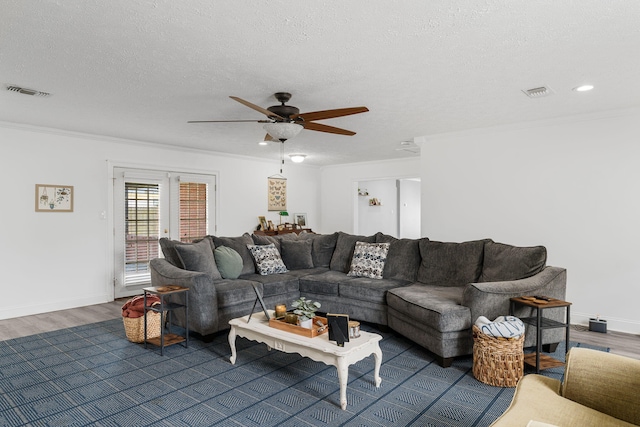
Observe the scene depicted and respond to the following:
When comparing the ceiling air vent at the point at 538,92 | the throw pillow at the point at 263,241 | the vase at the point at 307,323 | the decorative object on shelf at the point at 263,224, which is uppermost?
the ceiling air vent at the point at 538,92

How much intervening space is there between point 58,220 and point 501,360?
18.1ft

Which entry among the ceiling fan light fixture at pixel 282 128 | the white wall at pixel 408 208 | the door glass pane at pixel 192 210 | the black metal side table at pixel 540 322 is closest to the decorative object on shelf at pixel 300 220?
the door glass pane at pixel 192 210

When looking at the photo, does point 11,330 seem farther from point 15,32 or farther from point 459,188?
point 459,188

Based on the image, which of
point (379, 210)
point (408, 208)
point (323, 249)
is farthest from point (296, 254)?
point (408, 208)

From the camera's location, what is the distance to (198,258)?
431cm

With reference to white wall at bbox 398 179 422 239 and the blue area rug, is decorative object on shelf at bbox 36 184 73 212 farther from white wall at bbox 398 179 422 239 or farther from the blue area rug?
white wall at bbox 398 179 422 239

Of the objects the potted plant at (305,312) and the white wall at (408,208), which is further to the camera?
the white wall at (408,208)

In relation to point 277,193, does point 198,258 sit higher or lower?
lower

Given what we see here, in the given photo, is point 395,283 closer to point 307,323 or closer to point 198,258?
point 307,323

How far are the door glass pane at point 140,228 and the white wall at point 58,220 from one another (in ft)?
0.93

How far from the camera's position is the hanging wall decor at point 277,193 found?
318 inches

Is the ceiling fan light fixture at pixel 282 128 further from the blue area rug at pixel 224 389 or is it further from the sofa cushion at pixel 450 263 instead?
the sofa cushion at pixel 450 263

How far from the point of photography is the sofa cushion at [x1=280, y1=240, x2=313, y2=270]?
5.41 m

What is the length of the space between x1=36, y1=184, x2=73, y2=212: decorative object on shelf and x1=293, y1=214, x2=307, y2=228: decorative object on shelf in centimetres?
433
